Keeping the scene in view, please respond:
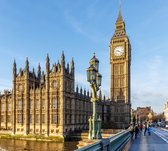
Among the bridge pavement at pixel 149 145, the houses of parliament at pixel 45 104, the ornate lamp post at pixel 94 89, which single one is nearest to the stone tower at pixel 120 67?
the houses of parliament at pixel 45 104

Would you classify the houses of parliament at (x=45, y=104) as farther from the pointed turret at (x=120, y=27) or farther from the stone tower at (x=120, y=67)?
the pointed turret at (x=120, y=27)

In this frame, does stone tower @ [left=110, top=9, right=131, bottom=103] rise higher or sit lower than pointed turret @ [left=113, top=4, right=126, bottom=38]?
lower

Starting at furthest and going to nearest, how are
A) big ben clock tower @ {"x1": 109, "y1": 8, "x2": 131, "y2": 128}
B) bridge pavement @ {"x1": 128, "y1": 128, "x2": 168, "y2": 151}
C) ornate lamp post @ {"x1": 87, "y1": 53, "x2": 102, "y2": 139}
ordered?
big ben clock tower @ {"x1": 109, "y1": 8, "x2": 131, "y2": 128} → bridge pavement @ {"x1": 128, "y1": 128, "x2": 168, "y2": 151} → ornate lamp post @ {"x1": 87, "y1": 53, "x2": 102, "y2": 139}

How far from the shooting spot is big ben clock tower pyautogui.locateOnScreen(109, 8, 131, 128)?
111 meters

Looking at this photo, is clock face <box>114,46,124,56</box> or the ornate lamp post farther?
clock face <box>114,46,124,56</box>

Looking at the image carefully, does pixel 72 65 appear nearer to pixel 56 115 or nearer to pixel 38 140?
pixel 56 115

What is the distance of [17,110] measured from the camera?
78.6 metres

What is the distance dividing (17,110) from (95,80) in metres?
68.0

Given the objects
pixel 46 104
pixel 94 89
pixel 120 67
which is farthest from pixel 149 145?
pixel 120 67

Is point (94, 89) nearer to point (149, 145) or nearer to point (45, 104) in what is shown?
point (149, 145)

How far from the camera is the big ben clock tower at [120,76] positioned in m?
→ 111

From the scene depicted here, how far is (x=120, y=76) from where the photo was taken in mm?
121125

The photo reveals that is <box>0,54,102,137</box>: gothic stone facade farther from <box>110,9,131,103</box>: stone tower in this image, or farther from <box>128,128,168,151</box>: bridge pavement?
<box>128,128,168,151</box>: bridge pavement

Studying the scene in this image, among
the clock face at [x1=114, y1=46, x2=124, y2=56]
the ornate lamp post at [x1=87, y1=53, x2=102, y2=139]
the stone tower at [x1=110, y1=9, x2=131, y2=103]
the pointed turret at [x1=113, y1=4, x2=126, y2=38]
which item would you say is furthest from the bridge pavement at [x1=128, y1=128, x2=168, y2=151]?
the pointed turret at [x1=113, y1=4, x2=126, y2=38]
